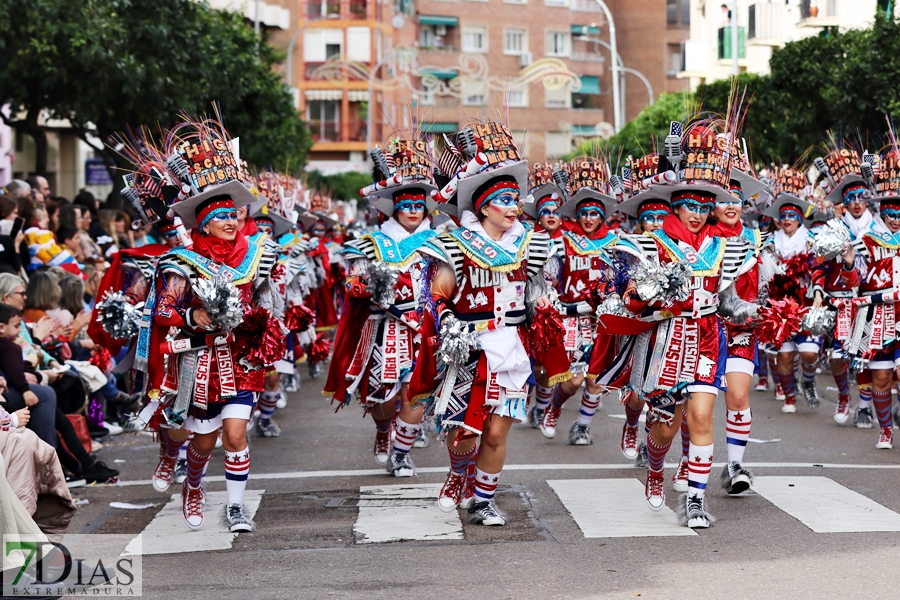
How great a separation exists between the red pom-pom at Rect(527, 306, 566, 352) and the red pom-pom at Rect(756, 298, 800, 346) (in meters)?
1.30

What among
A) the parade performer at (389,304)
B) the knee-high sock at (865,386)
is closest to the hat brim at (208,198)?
the parade performer at (389,304)

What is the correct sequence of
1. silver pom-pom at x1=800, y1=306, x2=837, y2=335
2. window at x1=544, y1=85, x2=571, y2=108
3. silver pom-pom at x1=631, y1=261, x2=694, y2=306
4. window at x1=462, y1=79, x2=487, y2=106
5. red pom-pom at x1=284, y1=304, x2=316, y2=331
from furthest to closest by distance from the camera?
window at x1=544, y1=85, x2=571, y2=108 < window at x1=462, y1=79, x2=487, y2=106 < silver pom-pom at x1=800, y1=306, x2=837, y2=335 < red pom-pom at x1=284, y1=304, x2=316, y2=331 < silver pom-pom at x1=631, y1=261, x2=694, y2=306

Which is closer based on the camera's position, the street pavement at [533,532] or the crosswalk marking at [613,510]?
the street pavement at [533,532]

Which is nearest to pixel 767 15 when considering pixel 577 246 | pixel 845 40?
pixel 845 40

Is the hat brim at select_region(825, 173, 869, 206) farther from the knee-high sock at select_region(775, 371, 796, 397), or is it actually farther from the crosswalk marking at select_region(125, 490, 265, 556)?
the crosswalk marking at select_region(125, 490, 265, 556)

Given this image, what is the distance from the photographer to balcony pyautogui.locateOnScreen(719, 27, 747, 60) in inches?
1774

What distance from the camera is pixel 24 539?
6785mm

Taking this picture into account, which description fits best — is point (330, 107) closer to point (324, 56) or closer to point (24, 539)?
point (324, 56)

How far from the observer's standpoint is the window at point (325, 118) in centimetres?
7506

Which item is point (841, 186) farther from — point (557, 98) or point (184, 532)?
point (557, 98)

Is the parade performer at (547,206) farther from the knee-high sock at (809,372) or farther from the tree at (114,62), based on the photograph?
the tree at (114,62)

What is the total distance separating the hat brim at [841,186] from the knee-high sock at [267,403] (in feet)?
17.9

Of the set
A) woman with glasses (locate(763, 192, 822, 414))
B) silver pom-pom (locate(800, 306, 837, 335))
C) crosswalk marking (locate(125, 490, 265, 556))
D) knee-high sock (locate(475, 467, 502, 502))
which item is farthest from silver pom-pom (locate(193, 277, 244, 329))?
woman with glasses (locate(763, 192, 822, 414))

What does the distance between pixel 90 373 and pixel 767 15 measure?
104 ft
